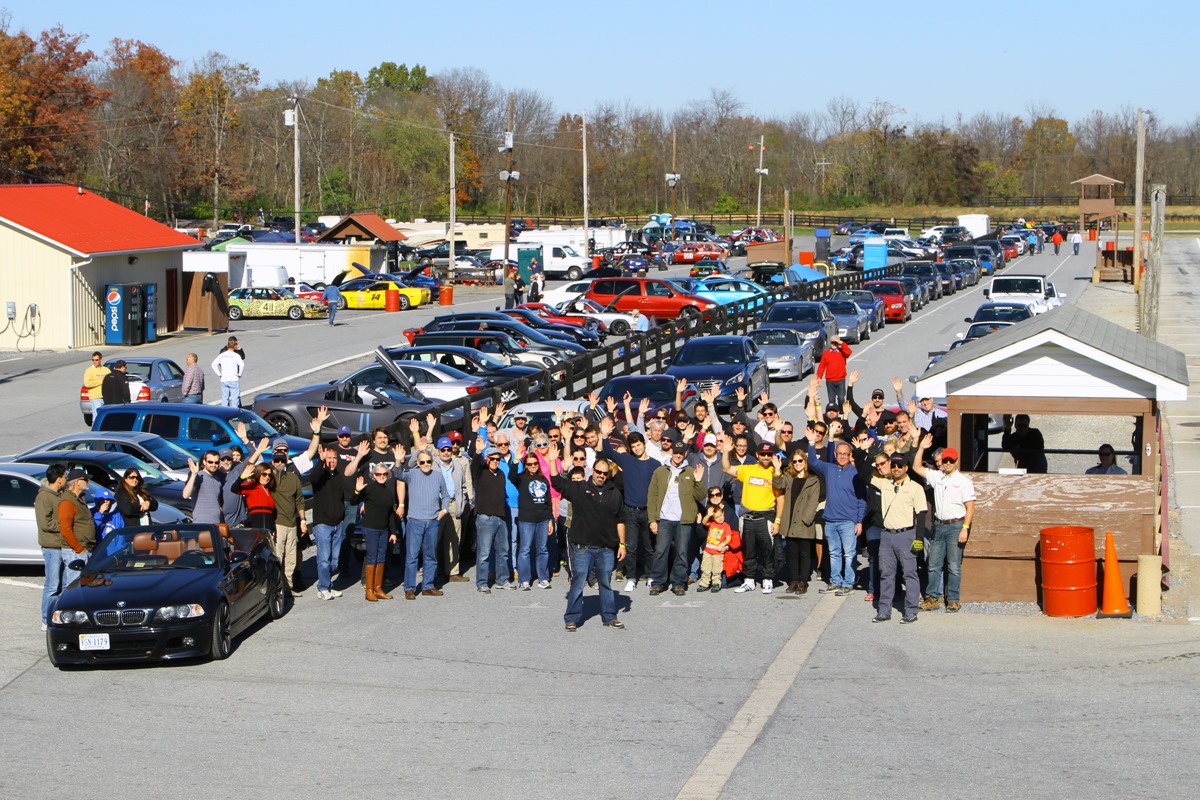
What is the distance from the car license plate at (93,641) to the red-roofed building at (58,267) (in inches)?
1172

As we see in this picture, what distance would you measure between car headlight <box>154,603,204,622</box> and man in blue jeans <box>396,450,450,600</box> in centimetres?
283

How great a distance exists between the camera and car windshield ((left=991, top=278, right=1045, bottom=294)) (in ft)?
148

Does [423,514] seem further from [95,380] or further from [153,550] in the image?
[95,380]

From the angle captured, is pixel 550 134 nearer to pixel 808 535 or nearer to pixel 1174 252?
pixel 1174 252

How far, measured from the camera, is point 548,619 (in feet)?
46.9

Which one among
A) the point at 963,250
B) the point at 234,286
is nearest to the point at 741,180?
the point at 963,250

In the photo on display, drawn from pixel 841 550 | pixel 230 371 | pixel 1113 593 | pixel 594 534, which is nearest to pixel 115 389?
pixel 230 371

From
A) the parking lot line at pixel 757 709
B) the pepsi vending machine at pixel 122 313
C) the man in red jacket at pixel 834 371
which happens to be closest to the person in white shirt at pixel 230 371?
the man in red jacket at pixel 834 371

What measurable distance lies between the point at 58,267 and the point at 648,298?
17.6m

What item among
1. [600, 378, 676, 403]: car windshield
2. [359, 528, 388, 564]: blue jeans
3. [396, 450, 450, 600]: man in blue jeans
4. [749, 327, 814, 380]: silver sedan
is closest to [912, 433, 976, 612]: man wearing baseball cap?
[396, 450, 450, 600]: man in blue jeans

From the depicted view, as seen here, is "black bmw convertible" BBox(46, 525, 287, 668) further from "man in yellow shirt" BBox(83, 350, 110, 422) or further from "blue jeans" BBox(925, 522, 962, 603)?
"man in yellow shirt" BBox(83, 350, 110, 422)

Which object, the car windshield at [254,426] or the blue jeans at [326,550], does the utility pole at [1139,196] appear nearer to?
the car windshield at [254,426]

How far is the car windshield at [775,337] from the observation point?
33594mm

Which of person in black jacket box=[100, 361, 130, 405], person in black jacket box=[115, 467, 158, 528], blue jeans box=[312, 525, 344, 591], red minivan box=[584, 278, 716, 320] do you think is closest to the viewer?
blue jeans box=[312, 525, 344, 591]
